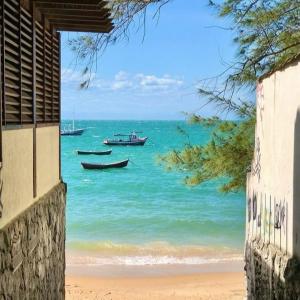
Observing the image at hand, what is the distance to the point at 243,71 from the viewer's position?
27.7 feet

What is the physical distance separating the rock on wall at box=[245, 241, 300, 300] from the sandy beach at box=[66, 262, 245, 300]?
6.18 meters

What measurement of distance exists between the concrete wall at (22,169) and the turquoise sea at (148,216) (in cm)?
384

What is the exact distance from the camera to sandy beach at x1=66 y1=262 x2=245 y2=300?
14344 mm

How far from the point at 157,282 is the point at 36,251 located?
410 inches

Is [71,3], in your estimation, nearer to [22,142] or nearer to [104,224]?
[22,142]

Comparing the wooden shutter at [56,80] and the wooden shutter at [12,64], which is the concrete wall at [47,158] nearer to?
the wooden shutter at [56,80]

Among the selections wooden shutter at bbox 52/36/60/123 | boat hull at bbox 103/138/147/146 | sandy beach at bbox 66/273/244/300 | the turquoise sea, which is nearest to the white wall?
wooden shutter at bbox 52/36/60/123

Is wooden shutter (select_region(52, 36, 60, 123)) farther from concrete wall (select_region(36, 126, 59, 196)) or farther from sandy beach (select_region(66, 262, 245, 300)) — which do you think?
sandy beach (select_region(66, 262, 245, 300))

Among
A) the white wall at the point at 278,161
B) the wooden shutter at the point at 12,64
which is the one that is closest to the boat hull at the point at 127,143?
the white wall at the point at 278,161

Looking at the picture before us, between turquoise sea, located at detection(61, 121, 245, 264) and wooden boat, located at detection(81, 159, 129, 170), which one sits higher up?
wooden boat, located at detection(81, 159, 129, 170)

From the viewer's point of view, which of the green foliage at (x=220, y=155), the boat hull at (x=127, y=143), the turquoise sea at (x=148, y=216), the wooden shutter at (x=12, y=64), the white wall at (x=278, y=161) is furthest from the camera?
the boat hull at (x=127, y=143)

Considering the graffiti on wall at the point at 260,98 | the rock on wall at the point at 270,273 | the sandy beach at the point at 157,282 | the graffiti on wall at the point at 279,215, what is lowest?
the sandy beach at the point at 157,282

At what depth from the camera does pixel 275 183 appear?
20.0 ft

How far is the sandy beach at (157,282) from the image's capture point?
47.1 feet
